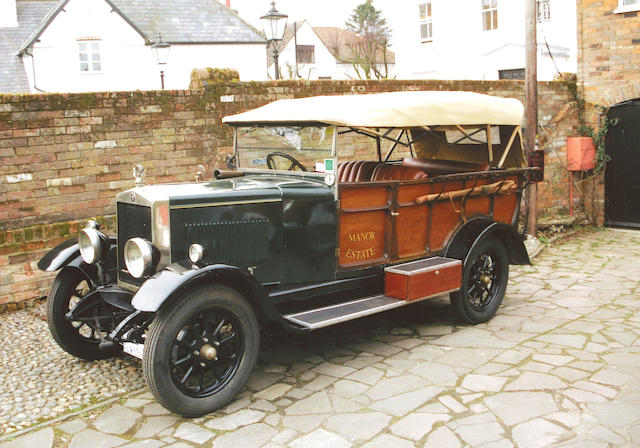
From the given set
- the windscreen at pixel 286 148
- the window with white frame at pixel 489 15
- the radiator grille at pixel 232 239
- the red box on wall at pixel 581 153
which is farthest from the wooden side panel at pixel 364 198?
the window with white frame at pixel 489 15

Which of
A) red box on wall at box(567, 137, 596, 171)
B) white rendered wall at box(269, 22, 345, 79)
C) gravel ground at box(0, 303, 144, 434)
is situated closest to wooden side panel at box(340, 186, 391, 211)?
gravel ground at box(0, 303, 144, 434)

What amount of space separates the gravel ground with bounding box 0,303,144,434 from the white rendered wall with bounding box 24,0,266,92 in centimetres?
2274

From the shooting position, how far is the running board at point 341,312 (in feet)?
14.5

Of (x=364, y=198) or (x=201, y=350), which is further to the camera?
(x=364, y=198)

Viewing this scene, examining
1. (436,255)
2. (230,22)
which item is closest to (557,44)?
(436,255)

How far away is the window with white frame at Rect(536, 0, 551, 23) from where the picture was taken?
16125mm

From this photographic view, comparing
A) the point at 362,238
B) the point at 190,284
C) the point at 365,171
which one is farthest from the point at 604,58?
the point at 190,284

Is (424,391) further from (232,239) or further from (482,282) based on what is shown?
(482,282)

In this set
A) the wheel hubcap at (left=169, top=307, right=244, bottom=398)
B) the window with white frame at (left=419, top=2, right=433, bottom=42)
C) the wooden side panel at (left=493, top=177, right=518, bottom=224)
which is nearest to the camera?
the wheel hubcap at (left=169, top=307, right=244, bottom=398)

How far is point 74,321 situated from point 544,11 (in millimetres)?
14930

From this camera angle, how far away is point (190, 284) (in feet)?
12.7

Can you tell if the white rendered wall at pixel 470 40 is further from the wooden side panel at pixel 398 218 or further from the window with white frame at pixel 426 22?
the wooden side panel at pixel 398 218

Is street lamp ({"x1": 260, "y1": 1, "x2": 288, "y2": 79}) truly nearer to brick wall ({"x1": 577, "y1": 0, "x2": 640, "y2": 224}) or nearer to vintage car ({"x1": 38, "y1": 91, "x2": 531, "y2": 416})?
Answer: brick wall ({"x1": 577, "y1": 0, "x2": 640, "y2": 224})

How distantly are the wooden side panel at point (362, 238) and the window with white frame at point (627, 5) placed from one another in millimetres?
6753
